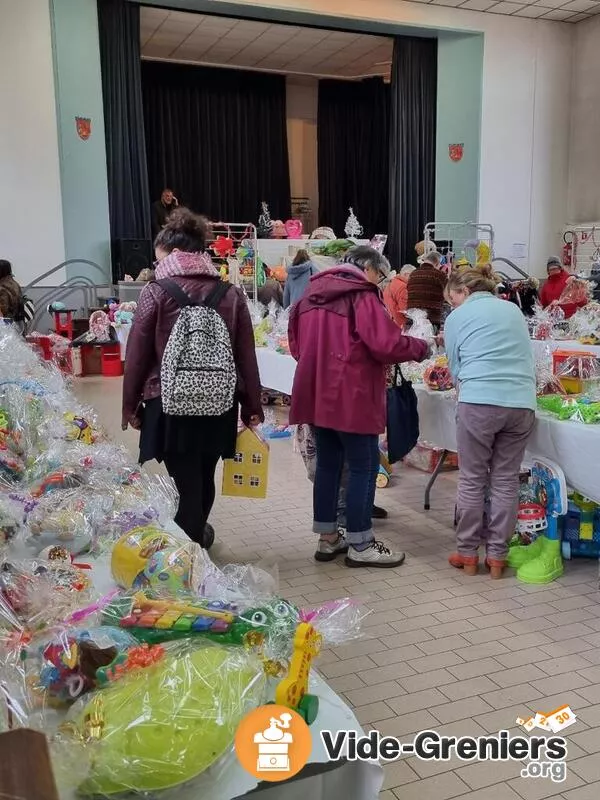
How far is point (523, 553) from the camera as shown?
3.22 metres

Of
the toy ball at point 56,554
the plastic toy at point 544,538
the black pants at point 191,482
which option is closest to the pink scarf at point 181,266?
the black pants at point 191,482

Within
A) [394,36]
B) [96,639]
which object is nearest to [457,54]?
[394,36]

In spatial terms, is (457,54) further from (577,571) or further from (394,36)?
(577,571)

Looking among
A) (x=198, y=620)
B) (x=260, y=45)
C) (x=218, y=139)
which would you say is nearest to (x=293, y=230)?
(x=260, y=45)

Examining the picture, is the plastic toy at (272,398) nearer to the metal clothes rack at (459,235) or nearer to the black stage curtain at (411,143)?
the metal clothes rack at (459,235)

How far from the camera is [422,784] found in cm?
190

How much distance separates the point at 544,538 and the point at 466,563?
0.34 m

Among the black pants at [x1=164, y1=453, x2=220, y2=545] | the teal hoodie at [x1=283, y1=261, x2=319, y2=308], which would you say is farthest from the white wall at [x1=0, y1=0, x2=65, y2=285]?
the black pants at [x1=164, y1=453, x2=220, y2=545]

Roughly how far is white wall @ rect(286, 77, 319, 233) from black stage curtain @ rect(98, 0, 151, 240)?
4282 mm

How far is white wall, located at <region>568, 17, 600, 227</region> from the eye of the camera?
1060 cm

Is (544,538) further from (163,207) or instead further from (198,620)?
(163,207)

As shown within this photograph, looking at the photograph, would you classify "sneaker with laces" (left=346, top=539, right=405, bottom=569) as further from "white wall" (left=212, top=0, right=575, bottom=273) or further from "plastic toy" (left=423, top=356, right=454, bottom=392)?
"white wall" (left=212, top=0, right=575, bottom=273)

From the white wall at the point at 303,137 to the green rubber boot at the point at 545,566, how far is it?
11.3m

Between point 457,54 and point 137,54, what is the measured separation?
431 cm
